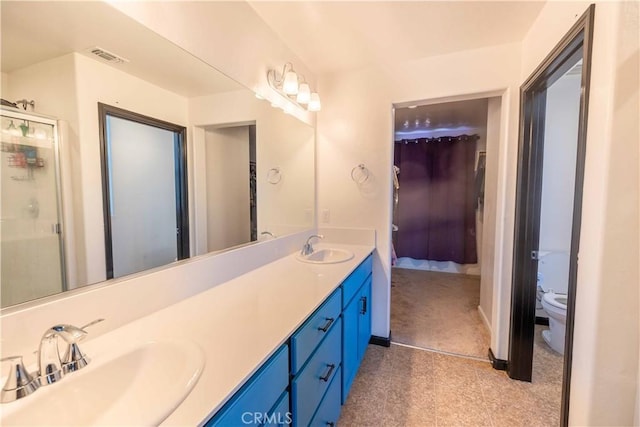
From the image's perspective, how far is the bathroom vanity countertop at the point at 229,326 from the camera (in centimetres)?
Result: 62

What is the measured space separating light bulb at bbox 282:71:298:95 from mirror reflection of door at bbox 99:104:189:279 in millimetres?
895

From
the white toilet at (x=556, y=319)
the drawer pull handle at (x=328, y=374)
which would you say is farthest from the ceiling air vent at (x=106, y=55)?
the white toilet at (x=556, y=319)

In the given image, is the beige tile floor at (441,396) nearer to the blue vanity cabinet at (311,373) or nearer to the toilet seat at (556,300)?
the blue vanity cabinet at (311,373)

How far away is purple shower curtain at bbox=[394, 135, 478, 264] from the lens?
4.07 meters

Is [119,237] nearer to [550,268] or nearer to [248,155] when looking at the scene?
[248,155]

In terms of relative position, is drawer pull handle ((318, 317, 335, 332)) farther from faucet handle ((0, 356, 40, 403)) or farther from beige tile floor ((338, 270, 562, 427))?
faucet handle ((0, 356, 40, 403))

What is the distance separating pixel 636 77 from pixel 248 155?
166 centimetres

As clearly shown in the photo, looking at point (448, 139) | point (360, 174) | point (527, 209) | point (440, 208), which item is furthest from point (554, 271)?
point (448, 139)

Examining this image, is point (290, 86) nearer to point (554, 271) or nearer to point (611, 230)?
point (611, 230)

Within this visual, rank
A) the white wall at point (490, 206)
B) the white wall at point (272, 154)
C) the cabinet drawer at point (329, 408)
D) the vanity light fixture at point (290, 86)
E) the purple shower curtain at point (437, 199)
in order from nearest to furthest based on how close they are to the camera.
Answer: the cabinet drawer at point (329, 408), the white wall at point (272, 154), the vanity light fixture at point (290, 86), the white wall at point (490, 206), the purple shower curtain at point (437, 199)

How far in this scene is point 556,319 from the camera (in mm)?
2105

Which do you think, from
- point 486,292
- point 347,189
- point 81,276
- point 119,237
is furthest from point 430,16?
point 486,292

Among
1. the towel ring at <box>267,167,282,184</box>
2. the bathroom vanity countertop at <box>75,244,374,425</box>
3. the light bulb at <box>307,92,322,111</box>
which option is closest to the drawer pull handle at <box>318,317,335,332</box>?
the bathroom vanity countertop at <box>75,244,374,425</box>

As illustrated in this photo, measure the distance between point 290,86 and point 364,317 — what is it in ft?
5.62
